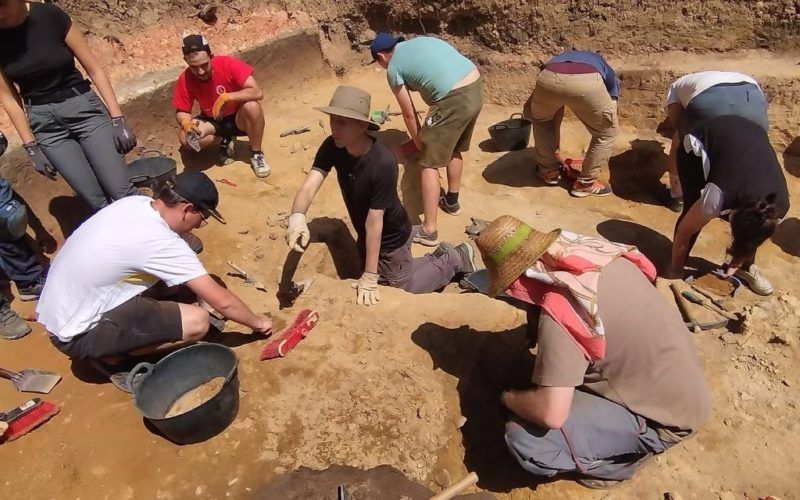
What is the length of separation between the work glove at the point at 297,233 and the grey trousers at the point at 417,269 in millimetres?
677

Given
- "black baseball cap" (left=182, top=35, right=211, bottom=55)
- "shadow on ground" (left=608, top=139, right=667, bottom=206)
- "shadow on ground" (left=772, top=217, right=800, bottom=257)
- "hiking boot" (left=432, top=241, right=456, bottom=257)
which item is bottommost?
"shadow on ground" (left=772, top=217, right=800, bottom=257)

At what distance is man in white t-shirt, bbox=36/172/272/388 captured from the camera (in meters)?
2.80

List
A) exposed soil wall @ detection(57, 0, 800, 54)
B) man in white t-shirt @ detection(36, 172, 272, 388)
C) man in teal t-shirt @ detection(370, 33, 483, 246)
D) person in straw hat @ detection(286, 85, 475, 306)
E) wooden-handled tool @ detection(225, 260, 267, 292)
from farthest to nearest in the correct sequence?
exposed soil wall @ detection(57, 0, 800, 54)
man in teal t-shirt @ detection(370, 33, 483, 246)
wooden-handled tool @ detection(225, 260, 267, 292)
person in straw hat @ detection(286, 85, 475, 306)
man in white t-shirt @ detection(36, 172, 272, 388)

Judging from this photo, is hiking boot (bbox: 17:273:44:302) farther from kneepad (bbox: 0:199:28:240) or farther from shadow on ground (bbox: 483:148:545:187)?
shadow on ground (bbox: 483:148:545:187)

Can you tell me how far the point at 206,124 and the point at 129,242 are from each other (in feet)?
9.45

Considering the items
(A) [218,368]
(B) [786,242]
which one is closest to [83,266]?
(A) [218,368]

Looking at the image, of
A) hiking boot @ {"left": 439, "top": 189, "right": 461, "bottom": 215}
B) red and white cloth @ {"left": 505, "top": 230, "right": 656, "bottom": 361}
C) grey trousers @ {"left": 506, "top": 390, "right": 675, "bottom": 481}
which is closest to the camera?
red and white cloth @ {"left": 505, "top": 230, "right": 656, "bottom": 361}

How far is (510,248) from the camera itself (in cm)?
222

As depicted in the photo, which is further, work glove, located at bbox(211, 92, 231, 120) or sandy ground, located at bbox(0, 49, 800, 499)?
work glove, located at bbox(211, 92, 231, 120)

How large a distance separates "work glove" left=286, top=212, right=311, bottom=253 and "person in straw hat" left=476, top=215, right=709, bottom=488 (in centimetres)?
153

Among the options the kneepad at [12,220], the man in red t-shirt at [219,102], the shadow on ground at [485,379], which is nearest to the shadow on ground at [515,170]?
the man in red t-shirt at [219,102]

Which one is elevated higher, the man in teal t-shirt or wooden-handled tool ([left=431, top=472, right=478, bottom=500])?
the man in teal t-shirt

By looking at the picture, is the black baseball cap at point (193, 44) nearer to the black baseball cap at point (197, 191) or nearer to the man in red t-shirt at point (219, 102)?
the man in red t-shirt at point (219, 102)

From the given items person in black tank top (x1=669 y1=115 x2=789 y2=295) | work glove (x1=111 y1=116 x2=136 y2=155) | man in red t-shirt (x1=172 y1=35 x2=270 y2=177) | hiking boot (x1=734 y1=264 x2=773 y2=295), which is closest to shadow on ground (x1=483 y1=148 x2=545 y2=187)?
person in black tank top (x1=669 y1=115 x2=789 y2=295)
